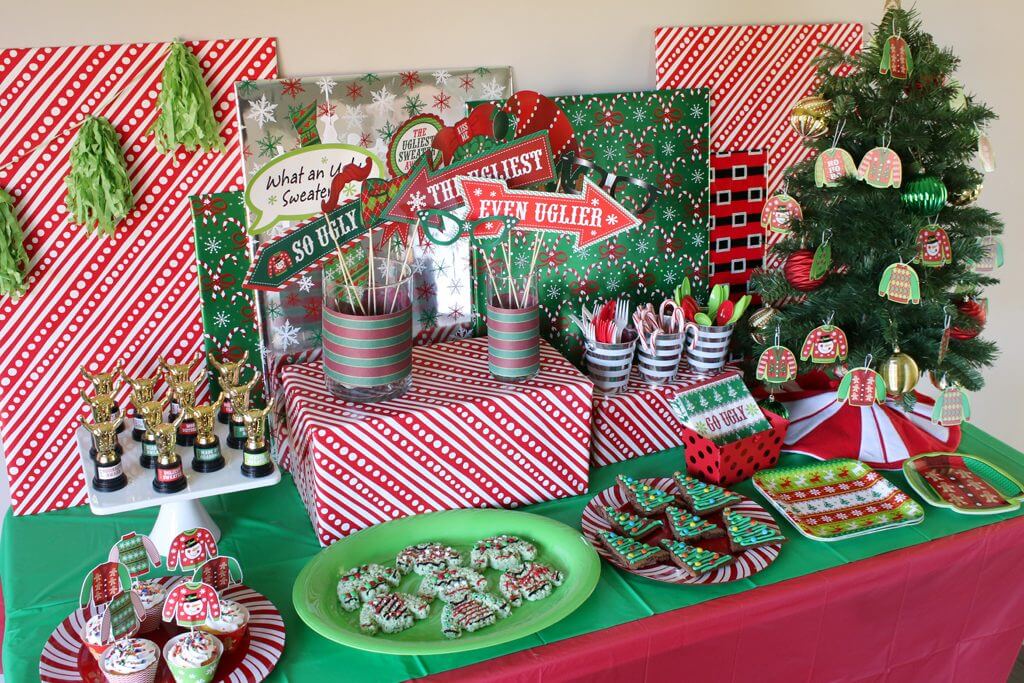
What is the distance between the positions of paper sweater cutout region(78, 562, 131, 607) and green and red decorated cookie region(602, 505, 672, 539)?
31.6 inches

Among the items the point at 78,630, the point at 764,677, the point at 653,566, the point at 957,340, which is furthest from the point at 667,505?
the point at 78,630

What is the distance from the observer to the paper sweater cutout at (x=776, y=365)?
1858 millimetres

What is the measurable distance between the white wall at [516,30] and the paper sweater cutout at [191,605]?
941mm

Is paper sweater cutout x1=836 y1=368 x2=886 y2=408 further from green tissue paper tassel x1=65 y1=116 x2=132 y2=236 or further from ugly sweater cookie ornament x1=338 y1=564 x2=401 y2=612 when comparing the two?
green tissue paper tassel x1=65 y1=116 x2=132 y2=236

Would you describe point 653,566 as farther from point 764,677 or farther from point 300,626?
point 300,626

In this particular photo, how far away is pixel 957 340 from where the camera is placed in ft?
6.02

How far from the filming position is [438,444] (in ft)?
5.43

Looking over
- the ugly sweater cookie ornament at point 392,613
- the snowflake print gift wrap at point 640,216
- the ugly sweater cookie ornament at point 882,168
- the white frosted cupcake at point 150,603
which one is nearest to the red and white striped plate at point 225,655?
the white frosted cupcake at point 150,603

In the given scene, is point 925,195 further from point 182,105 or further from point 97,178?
point 97,178

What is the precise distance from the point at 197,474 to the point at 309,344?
0.37 meters

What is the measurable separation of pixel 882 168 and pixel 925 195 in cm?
10

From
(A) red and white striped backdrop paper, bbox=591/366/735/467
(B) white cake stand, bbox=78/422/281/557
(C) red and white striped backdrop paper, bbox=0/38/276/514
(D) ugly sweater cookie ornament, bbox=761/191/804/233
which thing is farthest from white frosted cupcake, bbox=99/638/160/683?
(D) ugly sweater cookie ornament, bbox=761/191/804/233

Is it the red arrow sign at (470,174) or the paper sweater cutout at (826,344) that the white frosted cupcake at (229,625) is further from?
the paper sweater cutout at (826,344)

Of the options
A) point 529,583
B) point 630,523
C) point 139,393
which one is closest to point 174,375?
point 139,393
